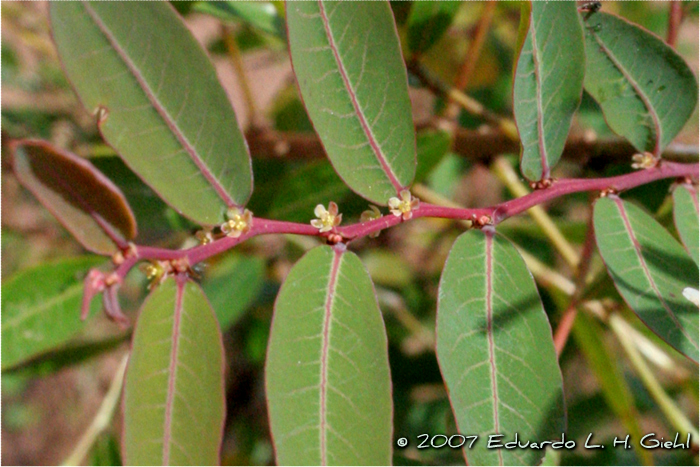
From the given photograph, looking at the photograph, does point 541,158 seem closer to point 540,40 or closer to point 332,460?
point 540,40

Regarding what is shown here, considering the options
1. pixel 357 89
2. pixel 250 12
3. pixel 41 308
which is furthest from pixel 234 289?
pixel 357 89

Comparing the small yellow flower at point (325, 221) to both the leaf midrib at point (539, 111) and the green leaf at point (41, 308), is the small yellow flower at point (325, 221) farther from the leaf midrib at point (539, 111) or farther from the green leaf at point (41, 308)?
the green leaf at point (41, 308)

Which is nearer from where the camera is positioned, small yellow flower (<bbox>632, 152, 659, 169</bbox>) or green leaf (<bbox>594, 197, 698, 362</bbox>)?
green leaf (<bbox>594, 197, 698, 362</bbox>)

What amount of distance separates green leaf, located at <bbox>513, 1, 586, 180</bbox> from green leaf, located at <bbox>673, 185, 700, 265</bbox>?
0.22 meters

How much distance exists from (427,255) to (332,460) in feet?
6.04

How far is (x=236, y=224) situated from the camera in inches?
27.7

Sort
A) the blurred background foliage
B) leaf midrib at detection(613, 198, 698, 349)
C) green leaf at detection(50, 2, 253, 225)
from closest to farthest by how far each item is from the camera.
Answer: green leaf at detection(50, 2, 253, 225), leaf midrib at detection(613, 198, 698, 349), the blurred background foliage

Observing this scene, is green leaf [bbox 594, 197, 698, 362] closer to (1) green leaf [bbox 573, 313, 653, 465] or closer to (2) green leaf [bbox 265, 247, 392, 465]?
(2) green leaf [bbox 265, 247, 392, 465]

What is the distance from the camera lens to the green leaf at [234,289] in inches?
58.3

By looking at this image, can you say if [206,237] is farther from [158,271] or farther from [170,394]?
[170,394]

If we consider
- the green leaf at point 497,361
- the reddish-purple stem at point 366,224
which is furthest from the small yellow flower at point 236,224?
the green leaf at point 497,361

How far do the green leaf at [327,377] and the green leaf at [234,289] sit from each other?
2.75 ft

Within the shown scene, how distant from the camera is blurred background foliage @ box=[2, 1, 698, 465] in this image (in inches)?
43.3

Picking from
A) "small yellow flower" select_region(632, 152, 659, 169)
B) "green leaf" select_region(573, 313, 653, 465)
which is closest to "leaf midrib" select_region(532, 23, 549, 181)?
"small yellow flower" select_region(632, 152, 659, 169)
